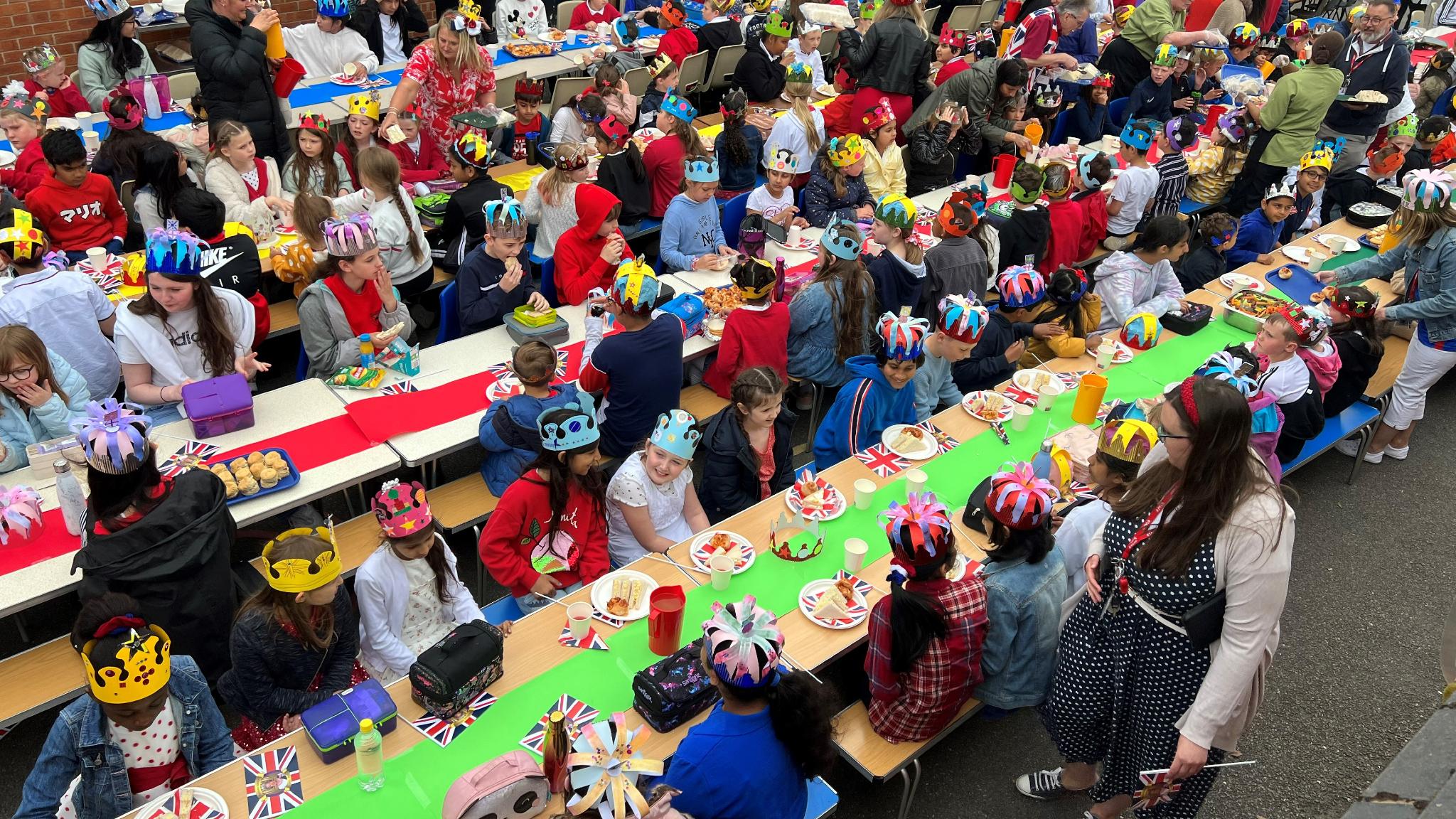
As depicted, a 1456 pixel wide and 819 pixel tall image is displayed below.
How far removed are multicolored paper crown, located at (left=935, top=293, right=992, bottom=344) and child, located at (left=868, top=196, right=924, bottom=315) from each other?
0.91 m

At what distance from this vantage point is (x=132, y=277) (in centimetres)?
590

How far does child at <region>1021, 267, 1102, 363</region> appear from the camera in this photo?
6285 mm

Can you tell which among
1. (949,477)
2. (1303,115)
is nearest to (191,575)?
(949,477)

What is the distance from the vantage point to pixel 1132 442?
14.5 feet

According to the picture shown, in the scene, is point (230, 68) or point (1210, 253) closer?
point (230, 68)

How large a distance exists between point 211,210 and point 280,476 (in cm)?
221

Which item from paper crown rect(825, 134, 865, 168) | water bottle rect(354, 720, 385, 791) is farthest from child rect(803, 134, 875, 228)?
water bottle rect(354, 720, 385, 791)

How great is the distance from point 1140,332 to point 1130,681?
319 centimetres

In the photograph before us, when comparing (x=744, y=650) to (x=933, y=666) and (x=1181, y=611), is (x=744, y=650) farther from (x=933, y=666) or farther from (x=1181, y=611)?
(x=1181, y=611)

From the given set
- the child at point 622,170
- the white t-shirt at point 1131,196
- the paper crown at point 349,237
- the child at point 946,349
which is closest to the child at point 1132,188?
the white t-shirt at point 1131,196

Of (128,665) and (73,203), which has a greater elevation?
(73,203)

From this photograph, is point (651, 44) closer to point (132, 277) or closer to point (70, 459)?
point (132, 277)

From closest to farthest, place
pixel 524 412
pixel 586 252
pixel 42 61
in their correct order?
pixel 524 412
pixel 586 252
pixel 42 61

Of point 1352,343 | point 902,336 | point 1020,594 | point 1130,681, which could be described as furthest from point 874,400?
point 1352,343
